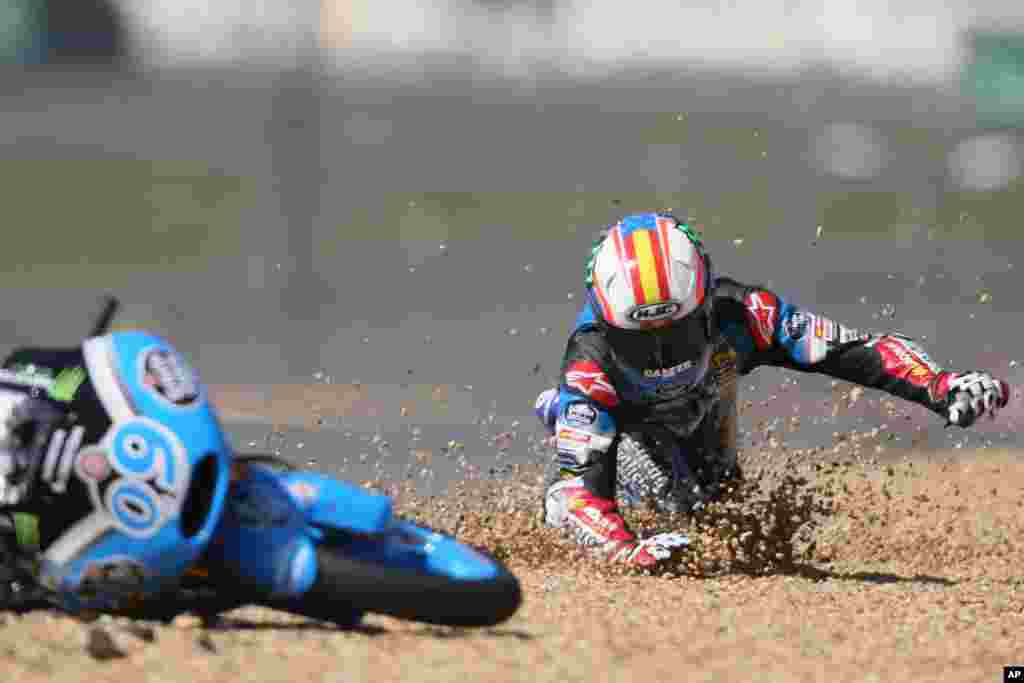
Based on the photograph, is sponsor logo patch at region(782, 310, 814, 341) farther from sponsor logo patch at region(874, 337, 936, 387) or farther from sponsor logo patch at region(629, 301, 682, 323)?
sponsor logo patch at region(629, 301, 682, 323)

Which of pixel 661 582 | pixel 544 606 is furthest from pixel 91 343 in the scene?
pixel 661 582

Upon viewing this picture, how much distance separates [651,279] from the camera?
7.45 metres

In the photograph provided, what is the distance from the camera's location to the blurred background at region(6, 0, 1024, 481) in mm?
12844

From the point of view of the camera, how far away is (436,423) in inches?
432

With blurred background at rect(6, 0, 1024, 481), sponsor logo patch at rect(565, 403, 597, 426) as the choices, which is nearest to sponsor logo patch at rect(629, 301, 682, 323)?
sponsor logo patch at rect(565, 403, 597, 426)

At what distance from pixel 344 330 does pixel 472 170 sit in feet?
5.96

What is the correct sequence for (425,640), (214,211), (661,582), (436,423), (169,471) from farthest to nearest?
(214,211), (436,423), (661,582), (425,640), (169,471)

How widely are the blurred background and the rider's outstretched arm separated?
163 inches

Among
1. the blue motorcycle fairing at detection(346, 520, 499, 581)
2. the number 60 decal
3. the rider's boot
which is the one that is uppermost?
the number 60 decal

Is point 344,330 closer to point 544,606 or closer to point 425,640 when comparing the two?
point 544,606

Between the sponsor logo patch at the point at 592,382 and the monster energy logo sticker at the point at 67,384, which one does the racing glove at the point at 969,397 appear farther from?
the monster energy logo sticker at the point at 67,384

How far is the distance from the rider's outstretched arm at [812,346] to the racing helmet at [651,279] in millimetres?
388

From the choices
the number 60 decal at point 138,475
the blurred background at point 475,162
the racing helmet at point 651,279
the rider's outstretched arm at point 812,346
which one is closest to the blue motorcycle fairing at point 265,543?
the number 60 decal at point 138,475

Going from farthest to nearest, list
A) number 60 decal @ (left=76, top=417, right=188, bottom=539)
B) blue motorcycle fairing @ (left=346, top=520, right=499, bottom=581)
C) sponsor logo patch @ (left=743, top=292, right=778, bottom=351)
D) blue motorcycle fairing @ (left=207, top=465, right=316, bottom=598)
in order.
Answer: sponsor logo patch @ (left=743, top=292, right=778, bottom=351), blue motorcycle fairing @ (left=346, top=520, right=499, bottom=581), blue motorcycle fairing @ (left=207, top=465, right=316, bottom=598), number 60 decal @ (left=76, top=417, right=188, bottom=539)
